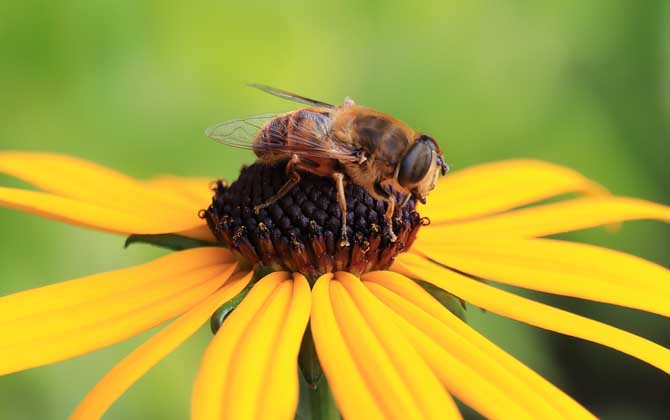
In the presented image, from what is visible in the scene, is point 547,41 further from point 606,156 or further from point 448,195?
point 448,195

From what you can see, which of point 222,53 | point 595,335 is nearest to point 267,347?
point 595,335

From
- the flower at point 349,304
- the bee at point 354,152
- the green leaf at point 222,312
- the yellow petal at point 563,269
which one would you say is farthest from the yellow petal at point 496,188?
the green leaf at point 222,312

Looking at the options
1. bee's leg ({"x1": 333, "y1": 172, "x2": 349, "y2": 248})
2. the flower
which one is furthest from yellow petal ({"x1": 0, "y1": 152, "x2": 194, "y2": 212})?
bee's leg ({"x1": 333, "y1": 172, "x2": 349, "y2": 248})

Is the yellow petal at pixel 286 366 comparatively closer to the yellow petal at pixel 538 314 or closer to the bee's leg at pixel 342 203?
the bee's leg at pixel 342 203

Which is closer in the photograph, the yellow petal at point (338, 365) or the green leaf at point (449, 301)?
the yellow petal at point (338, 365)

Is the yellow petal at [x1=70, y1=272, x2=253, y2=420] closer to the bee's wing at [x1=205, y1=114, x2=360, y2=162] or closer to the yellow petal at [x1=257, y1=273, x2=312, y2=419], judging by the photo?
the yellow petal at [x1=257, y1=273, x2=312, y2=419]

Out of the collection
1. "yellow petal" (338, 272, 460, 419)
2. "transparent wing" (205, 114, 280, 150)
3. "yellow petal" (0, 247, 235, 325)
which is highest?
"transparent wing" (205, 114, 280, 150)
